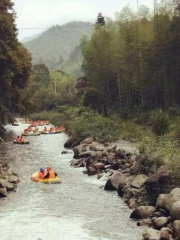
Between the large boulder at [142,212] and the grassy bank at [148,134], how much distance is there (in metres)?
1.46

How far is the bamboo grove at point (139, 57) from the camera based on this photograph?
24.8 m

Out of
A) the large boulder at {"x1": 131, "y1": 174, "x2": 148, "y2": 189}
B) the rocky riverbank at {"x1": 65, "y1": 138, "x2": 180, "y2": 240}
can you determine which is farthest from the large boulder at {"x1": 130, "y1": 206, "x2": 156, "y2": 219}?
the large boulder at {"x1": 131, "y1": 174, "x2": 148, "y2": 189}

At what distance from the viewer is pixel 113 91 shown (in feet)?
116

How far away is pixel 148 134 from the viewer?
19516 millimetres

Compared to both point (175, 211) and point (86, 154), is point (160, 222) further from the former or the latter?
point (86, 154)

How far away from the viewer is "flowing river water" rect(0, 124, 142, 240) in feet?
29.9

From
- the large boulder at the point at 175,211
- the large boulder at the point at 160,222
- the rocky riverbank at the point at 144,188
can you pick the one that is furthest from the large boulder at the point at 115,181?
the large boulder at the point at 175,211

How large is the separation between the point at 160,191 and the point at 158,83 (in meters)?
16.4

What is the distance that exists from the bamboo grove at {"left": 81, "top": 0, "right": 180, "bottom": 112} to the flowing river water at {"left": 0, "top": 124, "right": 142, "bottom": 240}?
39.6 ft

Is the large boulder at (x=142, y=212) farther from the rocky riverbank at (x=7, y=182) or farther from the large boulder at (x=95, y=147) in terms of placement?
the large boulder at (x=95, y=147)

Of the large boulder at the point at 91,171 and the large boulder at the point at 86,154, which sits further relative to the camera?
the large boulder at the point at 86,154

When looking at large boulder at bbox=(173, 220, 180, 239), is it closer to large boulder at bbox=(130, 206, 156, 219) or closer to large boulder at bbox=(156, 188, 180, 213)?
large boulder at bbox=(156, 188, 180, 213)

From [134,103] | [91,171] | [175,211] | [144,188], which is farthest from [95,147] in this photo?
[134,103]

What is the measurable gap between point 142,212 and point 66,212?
7.01 ft
